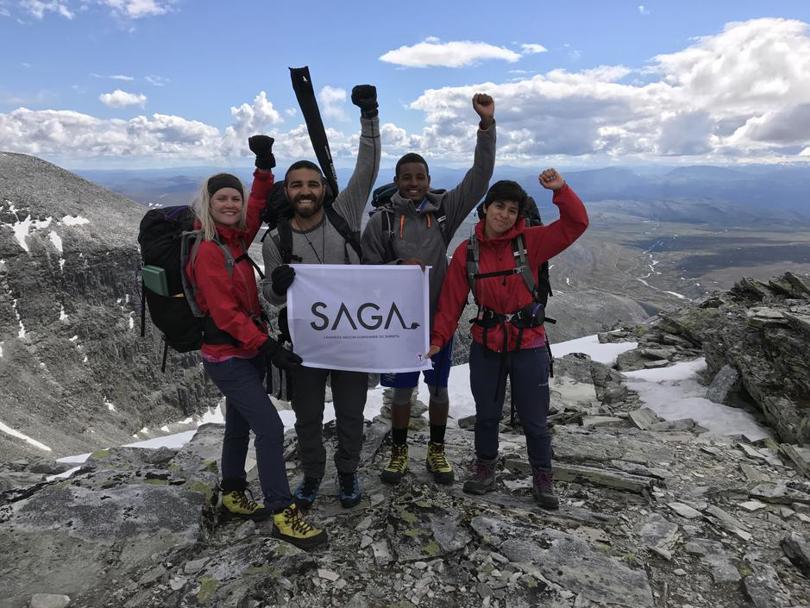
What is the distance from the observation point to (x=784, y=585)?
571 centimetres

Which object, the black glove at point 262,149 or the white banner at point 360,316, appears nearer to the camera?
the white banner at point 360,316

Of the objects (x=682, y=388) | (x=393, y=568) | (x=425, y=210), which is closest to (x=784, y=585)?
(x=393, y=568)

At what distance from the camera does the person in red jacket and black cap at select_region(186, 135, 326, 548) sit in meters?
5.64

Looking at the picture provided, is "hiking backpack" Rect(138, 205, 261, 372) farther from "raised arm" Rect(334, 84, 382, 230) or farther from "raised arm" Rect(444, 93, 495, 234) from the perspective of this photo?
"raised arm" Rect(444, 93, 495, 234)

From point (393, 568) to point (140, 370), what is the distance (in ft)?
445

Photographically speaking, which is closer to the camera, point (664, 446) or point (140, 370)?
point (664, 446)

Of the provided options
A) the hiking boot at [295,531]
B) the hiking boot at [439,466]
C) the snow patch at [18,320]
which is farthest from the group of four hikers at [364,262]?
the snow patch at [18,320]

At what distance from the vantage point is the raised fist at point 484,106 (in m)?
6.55

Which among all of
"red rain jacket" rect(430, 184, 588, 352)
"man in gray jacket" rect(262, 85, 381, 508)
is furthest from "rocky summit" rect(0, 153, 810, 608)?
"red rain jacket" rect(430, 184, 588, 352)

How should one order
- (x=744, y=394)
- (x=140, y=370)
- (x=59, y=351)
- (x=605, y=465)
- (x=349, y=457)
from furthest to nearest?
1. (x=140, y=370)
2. (x=59, y=351)
3. (x=744, y=394)
4. (x=605, y=465)
5. (x=349, y=457)

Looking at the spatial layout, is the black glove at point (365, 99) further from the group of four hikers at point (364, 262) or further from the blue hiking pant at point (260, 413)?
the blue hiking pant at point (260, 413)

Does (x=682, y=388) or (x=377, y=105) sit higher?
(x=377, y=105)

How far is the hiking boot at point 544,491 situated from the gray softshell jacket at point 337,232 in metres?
3.78

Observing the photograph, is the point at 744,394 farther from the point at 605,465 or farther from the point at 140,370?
the point at 140,370
